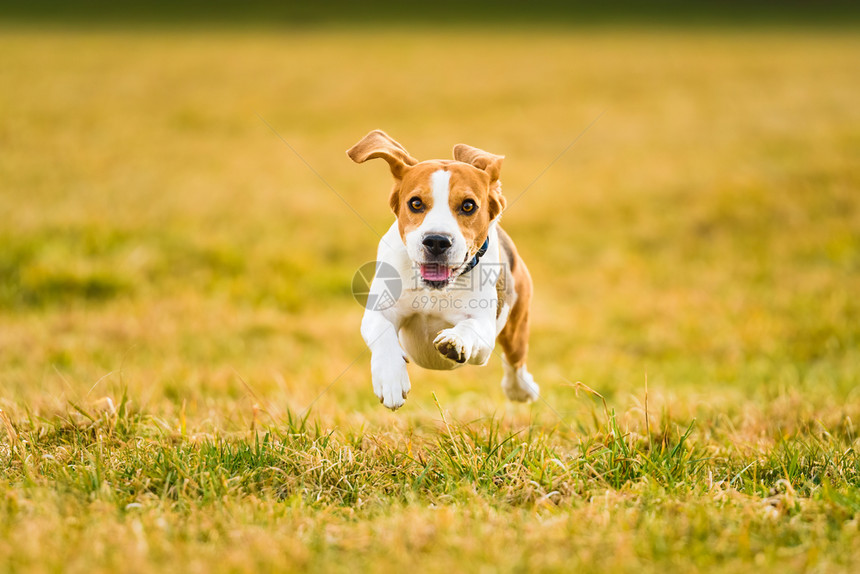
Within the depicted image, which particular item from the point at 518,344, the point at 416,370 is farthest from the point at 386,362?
the point at 416,370

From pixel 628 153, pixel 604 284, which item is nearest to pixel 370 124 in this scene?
pixel 628 153

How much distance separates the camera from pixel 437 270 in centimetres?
291

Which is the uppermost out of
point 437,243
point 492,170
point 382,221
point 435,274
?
point 492,170

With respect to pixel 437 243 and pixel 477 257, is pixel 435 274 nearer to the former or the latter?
pixel 437 243

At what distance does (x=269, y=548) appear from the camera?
3107 mm

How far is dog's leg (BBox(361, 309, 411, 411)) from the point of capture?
288 cm

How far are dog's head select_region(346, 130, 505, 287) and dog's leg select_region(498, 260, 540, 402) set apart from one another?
1.77 ft

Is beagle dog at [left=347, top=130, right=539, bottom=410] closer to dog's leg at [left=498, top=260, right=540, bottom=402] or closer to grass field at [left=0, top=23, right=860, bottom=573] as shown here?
dog's leg at [left=498, top=260, right=540, bottom=402]

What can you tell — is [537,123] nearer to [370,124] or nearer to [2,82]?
[370,124]

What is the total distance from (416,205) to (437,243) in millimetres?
211

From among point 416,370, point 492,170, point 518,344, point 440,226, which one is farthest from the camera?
point 416,370

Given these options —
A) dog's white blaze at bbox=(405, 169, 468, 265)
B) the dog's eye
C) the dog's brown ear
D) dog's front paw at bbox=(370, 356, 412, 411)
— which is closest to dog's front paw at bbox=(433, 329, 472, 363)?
dog's front paw at bbox=(370, 356, 412, 411)

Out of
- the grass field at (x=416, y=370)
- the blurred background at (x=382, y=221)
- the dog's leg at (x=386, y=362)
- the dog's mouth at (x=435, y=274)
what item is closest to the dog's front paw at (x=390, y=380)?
the dog's leg at (x=386, y=362)

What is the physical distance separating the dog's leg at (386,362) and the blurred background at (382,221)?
203 centimetres
